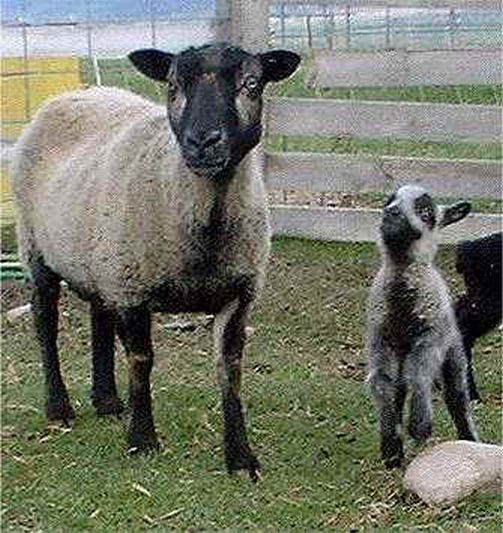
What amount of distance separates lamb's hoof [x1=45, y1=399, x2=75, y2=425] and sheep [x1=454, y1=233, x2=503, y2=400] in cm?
184

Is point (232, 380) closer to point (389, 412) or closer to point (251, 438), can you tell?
point (251, 438)

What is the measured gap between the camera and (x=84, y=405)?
6.74 meters

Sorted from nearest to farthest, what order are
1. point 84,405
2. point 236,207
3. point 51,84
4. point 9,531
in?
point 9,531 → point 236,207 → point 84,405 → point 51,84

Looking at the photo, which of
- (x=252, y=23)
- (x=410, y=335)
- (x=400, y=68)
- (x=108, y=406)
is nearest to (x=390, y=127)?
(x=400, y=68)

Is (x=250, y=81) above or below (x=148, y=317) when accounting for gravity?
above

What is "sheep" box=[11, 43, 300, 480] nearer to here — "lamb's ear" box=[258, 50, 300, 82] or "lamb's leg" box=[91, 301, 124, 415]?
"lamb's ear" box=[258, 50, 300, 82]

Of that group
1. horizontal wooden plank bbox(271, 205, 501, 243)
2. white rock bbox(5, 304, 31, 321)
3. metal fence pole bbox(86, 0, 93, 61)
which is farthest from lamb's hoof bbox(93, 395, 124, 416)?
metal fence pole bbox(86, 0, 93, 61)

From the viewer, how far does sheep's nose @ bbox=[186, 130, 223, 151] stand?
5.18 m

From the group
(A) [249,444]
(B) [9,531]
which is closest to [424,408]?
(A) [249,444]

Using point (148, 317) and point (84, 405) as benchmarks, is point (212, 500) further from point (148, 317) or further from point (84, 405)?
point (84, 405)

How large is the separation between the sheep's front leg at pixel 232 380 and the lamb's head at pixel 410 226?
0.61m

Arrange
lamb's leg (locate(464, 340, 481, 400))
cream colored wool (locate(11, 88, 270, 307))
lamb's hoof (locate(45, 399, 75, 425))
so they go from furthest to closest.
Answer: lamb's leg (locate(464, 340, 481, 400))
lamb's hoof (locate(45, 399, 75, 425))
cream colored wool (locate(11, 88, 270, 307))

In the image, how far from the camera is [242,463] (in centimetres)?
562

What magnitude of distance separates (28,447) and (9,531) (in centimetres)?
102
